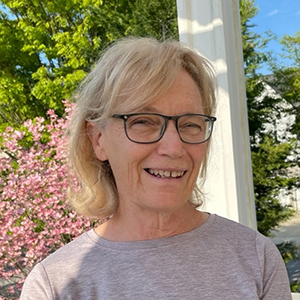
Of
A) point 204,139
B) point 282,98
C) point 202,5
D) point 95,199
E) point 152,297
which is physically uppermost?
point 202,5

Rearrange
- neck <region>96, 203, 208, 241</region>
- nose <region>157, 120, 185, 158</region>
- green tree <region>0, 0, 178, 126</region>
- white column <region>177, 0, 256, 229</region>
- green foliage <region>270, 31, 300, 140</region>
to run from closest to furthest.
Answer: nose <region>157, 120, 185, 158</region> < neck <region>96, 203, 208, 241</region> < white column <region>177, 0, 256, 229</region> < green foliage <region>270, 31, 300, 140</region> < green tree <region>0, 0, 178, 126</region>

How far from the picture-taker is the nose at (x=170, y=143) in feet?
3.22

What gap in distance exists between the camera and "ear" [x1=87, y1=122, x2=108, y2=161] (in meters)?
1.11

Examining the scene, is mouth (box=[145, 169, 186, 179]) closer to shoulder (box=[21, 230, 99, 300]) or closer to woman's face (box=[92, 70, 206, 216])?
woman's face (box=[92, 70, 206, 216])

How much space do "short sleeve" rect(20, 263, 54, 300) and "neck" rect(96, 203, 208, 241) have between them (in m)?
0.16

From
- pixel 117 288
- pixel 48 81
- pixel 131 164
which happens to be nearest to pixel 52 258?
pixel 117 288

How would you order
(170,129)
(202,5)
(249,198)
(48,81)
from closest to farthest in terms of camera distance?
(170,129), (202,5), (249,198), (48,81)

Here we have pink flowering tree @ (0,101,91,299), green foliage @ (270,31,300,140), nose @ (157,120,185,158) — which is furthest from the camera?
pink flowering tree @ (0,101,91,299)

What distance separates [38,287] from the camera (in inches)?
40.3

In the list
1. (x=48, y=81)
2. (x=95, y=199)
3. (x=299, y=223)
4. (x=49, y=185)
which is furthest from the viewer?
(x=48, y=81)

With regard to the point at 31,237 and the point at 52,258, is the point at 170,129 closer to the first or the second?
the point at 52,258

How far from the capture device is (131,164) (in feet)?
3.31

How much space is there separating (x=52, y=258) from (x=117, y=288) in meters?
0.17

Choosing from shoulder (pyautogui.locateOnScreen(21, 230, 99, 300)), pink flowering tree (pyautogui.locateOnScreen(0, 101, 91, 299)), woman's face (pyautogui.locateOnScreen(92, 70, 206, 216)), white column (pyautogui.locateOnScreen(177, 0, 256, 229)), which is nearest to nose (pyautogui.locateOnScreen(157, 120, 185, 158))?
woman's face (pyautogui.locateOnScreen(92, 70, 206, 216))
